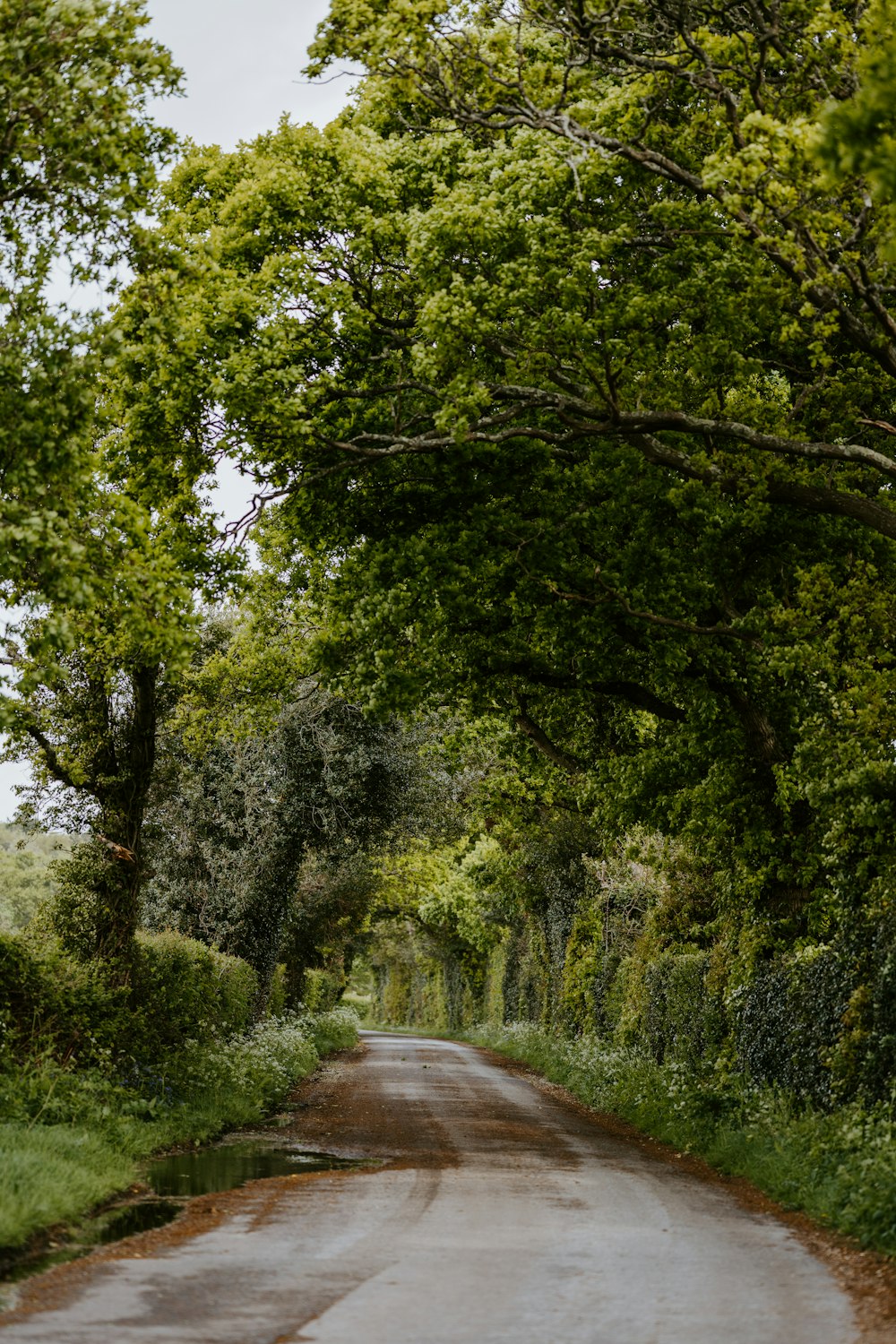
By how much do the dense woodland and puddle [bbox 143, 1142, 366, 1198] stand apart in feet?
6.19

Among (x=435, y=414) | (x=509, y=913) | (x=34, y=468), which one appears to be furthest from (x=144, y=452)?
(x=509, y=913)

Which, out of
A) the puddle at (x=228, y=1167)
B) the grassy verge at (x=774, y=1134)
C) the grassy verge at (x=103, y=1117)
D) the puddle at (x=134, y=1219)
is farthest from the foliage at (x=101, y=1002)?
the grassy verge at (x=774, y=1134)

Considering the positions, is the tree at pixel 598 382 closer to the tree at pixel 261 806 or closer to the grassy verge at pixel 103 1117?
the grassy verge at pixel 103 1117

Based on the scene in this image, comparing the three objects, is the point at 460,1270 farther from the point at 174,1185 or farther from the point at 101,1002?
the point at 101,1002

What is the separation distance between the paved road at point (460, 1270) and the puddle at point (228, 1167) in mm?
480

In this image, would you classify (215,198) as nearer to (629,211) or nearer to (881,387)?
(629,211)

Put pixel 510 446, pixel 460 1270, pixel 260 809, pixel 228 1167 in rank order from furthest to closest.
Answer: pixel 260 809 → pixel 510 446 → pixel 228 1167 → pixel 460 1270

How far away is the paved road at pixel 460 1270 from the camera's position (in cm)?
703

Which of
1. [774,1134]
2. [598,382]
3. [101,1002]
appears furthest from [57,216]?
[774,1134]

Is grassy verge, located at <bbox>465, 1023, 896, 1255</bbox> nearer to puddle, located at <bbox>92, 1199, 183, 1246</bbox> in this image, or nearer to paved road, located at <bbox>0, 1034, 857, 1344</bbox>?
paved road, located at <bbox>0, 1034, 857, 1344</bbox>

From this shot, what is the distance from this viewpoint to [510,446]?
677 inches

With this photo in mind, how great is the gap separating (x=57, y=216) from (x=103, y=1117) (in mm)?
9206

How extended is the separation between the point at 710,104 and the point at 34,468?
985 centimetres

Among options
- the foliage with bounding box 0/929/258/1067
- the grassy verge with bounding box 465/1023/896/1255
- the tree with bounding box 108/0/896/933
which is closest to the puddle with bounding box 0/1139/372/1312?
the foliage with bounding box 0/929/258/1067
